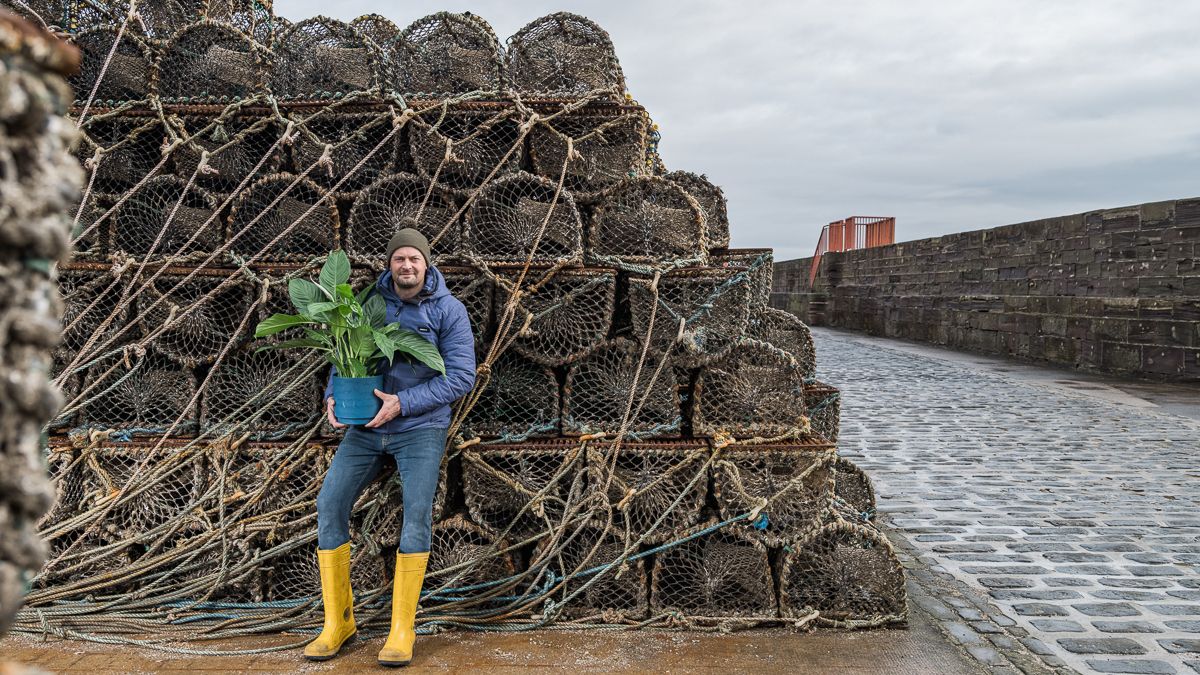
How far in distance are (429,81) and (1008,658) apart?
416cm

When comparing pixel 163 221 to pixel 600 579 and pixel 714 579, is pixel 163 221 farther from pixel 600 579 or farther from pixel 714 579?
pixel 714 579

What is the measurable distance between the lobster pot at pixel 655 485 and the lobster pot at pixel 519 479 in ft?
0.45

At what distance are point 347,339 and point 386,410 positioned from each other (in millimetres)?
347

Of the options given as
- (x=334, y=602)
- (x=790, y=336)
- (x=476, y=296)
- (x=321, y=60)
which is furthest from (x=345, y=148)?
(x=790, y=336)

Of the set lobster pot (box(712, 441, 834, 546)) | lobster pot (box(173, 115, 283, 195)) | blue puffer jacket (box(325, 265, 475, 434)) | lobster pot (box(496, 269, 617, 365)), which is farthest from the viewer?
lobster pot (box(173, 115, 283, 195))

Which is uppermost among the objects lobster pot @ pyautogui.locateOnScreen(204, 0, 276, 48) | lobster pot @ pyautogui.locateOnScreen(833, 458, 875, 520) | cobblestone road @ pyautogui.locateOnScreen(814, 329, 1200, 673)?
lobster pot @ pyautogui.locateOnScreen(204, 0, 276, 48)

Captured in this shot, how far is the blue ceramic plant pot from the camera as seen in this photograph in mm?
3568

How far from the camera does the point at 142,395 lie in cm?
450

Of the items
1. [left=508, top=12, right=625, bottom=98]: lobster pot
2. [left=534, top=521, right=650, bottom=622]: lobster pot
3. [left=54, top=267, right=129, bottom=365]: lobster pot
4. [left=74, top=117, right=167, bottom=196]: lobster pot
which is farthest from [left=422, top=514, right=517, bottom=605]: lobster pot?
[left=74, top=117, right=167, bottom=196]: lobster pot

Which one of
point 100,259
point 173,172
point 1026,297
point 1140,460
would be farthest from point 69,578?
point 1026,297

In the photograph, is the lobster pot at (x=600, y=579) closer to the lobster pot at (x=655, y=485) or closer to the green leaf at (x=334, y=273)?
the lobster pot at (x=655, y=485)

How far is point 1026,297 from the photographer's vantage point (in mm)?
15891

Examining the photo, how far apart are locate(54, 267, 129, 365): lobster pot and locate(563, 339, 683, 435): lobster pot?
234cm

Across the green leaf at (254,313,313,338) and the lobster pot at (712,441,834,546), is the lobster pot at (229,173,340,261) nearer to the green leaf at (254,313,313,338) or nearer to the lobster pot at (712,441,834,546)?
the green leaf at (254,313,313,338)
